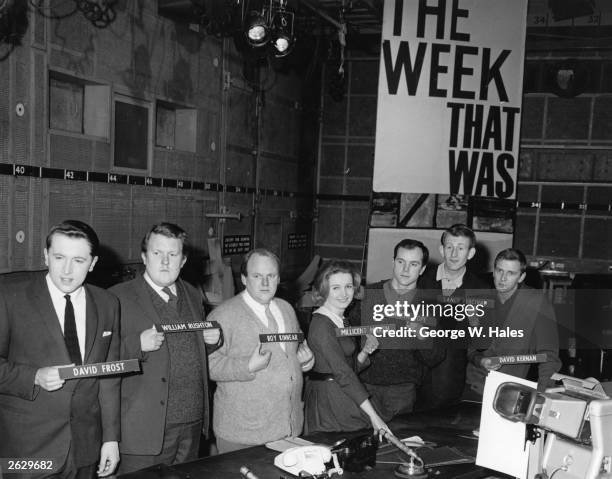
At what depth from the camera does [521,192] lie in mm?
10109

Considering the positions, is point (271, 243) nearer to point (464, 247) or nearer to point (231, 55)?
point (231, 55)

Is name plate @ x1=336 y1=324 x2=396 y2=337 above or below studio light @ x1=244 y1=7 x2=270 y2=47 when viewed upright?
below

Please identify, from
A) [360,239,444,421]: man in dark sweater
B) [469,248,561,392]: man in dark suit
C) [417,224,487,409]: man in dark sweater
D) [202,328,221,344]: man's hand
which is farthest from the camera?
[417,224,487,409]: man in dark sweater

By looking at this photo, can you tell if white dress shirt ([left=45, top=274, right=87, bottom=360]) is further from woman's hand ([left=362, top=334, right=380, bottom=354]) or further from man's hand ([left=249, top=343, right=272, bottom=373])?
woman's hand ([left=362, top=334, right=380, bottom=354])

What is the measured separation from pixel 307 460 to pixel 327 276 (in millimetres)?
1199

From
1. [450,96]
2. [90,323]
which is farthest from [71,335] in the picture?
[450,96]

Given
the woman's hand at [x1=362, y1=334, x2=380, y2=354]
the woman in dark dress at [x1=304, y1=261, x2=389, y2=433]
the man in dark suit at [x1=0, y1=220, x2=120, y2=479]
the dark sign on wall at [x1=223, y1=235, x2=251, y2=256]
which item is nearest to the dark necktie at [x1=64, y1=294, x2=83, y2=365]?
the man in dark suit at [x1=0, y1=220, x2=120, y2=479]

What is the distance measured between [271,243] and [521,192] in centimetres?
437

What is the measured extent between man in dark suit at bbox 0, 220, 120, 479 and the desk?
0.46 meters

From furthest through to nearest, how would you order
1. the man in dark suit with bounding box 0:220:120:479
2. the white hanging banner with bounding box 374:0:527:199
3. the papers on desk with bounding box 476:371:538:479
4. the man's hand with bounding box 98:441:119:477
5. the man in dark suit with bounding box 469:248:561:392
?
the white hanging banner with bounding box 374:0:527:199, the man in dark suit with bounding box 469:248:561:392, the man's hand with bounding box 98:441:119:477, the man in dark suit with bounding box 0:220:120:479, the papers on desk with bounding box 476:371:538:479

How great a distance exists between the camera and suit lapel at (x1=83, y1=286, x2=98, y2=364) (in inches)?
108

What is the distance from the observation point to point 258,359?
3.05 meters

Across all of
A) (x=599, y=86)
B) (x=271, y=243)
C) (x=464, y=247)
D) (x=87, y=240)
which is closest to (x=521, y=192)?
(x=599, y=86)

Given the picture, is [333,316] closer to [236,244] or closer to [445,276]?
[445,276]
